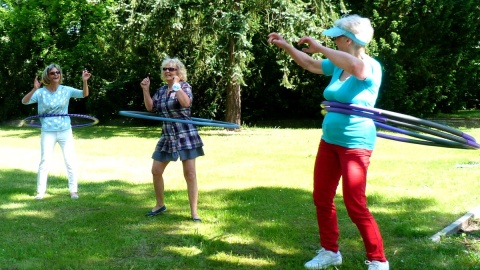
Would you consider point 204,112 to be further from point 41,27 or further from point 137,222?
point 137,222

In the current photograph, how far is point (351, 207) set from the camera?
4.14 m

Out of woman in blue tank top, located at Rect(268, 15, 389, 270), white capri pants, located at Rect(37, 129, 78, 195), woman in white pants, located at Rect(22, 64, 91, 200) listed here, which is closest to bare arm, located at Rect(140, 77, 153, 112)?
woman in white pants, located at Rect(22, 64, 91, 200)

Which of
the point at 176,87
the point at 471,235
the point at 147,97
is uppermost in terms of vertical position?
the point at 176,87

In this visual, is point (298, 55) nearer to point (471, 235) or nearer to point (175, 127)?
point (175, 127)

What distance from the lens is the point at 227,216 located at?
623cm

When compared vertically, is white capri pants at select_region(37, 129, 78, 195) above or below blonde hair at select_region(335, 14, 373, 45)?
below

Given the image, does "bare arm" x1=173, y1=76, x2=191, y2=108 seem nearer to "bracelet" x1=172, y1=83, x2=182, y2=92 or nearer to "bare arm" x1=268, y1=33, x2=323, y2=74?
"bracelet" x1=172, y1=83, x2=182, y2=92

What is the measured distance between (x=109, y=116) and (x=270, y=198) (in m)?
20.0

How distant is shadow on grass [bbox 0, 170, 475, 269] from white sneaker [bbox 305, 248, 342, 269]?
10 cm

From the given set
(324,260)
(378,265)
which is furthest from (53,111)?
(378,265)

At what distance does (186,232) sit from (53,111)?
2.89m

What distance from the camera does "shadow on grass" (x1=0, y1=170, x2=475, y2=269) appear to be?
4.69m

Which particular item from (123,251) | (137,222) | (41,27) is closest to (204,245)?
(123,251)

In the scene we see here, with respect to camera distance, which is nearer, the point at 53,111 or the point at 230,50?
the point at 53,111
